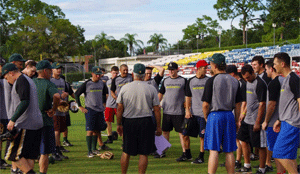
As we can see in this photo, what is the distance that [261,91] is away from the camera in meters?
6.19

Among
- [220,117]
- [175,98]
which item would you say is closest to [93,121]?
[175,98]

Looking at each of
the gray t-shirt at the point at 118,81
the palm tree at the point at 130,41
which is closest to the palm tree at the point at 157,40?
the palm tree at the point at 130,41

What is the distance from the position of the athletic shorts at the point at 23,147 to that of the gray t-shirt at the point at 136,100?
1.52 m

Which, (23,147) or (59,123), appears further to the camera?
(59,123)

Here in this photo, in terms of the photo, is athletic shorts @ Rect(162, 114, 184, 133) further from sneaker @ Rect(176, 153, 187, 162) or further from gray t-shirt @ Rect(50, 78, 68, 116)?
gray t-shirt @ Rect(50, 78, 68, 116)

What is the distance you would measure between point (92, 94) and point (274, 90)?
4430 millimetres

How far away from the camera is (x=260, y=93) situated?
20.4 feet

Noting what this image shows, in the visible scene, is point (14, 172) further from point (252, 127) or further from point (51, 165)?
point (252, 127)

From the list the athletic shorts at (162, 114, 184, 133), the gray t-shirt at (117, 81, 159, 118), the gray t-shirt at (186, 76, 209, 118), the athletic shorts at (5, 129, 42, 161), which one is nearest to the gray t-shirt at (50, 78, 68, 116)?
the athletic shorts at (162, 114, 184, 133)

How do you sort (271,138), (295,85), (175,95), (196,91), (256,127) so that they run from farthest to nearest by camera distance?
1. (175,95)
2. (196,91)
3. (256,127)
4. (271,138)
5. (295,85)

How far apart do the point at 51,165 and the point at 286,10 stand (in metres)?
44.5

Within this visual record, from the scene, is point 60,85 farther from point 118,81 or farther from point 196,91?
point 196,91

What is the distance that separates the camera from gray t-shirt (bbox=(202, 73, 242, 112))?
5.49 m

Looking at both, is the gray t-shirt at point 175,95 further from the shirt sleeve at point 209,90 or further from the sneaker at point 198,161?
the shirt sleeve at point 209,90
